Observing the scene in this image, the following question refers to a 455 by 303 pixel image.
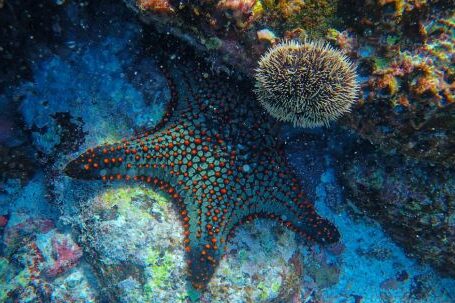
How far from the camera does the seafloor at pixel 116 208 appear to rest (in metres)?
5.40

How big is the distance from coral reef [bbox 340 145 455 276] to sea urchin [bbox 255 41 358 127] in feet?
6.97

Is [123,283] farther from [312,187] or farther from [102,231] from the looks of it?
[312,187]

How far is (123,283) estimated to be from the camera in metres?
5.40

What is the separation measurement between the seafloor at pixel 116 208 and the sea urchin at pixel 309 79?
1831 millimetres

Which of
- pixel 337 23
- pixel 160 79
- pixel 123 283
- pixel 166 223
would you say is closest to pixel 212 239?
pixel 166 223

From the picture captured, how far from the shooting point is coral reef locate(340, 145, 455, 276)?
535 centimetres

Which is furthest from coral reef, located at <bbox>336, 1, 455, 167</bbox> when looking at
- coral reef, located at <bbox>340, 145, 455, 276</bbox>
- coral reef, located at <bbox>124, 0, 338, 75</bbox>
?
coral reef, located at <bbox>340, 145, 455, 276</bbox>

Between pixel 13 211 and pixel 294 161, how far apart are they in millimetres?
5439

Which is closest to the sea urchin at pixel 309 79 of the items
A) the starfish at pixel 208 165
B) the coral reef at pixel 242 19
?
the coral reef at pixel 242 19

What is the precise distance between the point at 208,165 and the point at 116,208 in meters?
1.60

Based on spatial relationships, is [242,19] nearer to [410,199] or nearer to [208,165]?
[208,165]

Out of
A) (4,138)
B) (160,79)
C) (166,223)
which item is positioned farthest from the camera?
(4,138)

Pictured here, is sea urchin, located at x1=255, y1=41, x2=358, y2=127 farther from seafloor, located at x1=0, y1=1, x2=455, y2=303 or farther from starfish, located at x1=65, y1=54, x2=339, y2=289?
seafloor, located at x1=0, y1=1, x2=455, y2=303

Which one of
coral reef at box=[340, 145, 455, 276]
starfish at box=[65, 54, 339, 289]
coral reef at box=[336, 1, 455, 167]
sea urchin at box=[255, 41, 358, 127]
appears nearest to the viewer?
sea urchin at box=[255, 41, 358, 127]
